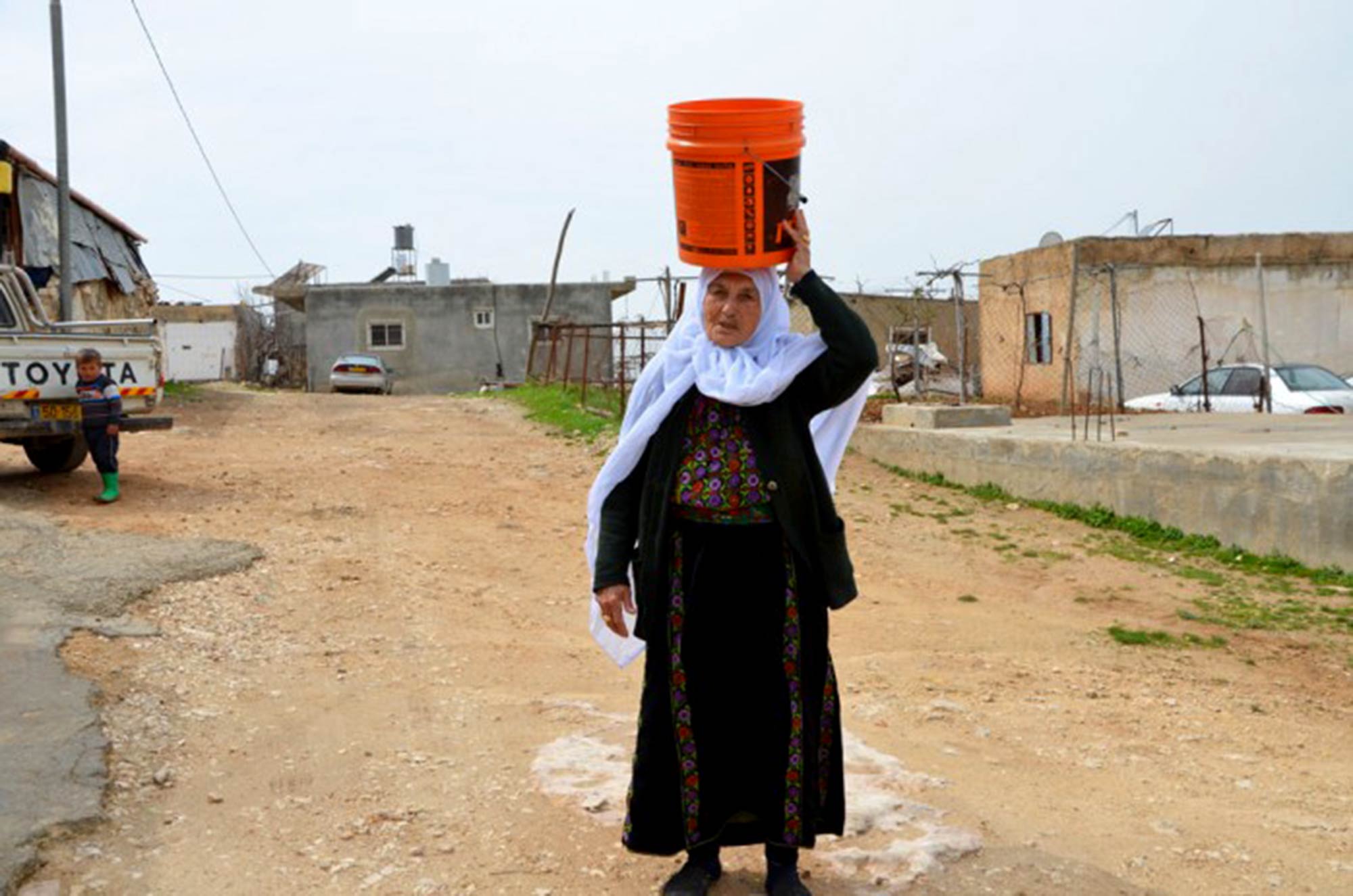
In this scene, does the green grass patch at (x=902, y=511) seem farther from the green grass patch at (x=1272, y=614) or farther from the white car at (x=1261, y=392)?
the white car at (x=1261, y=392)

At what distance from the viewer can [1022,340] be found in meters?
20.1

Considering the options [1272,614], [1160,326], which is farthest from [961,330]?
[1272,614]

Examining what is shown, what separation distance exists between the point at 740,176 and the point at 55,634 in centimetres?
375

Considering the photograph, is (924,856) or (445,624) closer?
(924,856)

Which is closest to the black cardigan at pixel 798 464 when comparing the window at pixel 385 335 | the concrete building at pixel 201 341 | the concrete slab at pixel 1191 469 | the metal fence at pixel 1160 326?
the concrete slab at pixel 1191 469

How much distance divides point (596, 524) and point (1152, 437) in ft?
27.7

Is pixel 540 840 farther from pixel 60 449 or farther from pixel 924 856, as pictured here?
pixel 60 449

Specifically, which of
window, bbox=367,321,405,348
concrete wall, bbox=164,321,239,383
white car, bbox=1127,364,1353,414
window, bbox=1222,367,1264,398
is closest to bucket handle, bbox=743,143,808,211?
white car, bbox=1127,364,1353,414

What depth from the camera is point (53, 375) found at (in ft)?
30.9

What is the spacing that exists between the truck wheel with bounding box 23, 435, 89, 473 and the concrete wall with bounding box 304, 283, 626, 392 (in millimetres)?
26929

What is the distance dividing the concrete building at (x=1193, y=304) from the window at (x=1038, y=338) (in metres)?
0.07

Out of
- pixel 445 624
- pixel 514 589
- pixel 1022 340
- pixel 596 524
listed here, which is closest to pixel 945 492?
pixel 514 589

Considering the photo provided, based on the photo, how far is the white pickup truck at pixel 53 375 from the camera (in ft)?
30.3

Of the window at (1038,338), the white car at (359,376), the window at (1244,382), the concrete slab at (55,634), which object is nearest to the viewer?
the concrete slab at (55,634)
